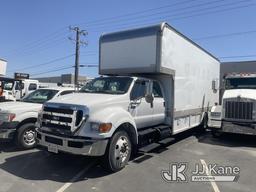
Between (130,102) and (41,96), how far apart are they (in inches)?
159

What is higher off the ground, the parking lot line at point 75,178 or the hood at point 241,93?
the hood at point 241,93

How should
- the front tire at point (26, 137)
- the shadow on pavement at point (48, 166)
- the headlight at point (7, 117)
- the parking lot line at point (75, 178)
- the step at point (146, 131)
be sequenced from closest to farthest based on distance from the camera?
the parking lot line at point (75, 178) < the shadow on pavement at point (48, 166) < the step at point (146, 131) < the headlight at point (7, 117) < the front tire at point (26, 137)

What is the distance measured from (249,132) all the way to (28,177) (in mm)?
7529

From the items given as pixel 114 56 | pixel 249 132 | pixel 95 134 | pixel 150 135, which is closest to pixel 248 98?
pixel 249 132

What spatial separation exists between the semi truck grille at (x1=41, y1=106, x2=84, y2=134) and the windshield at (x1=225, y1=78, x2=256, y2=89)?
8255 millimetres

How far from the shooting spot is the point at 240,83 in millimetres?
12477

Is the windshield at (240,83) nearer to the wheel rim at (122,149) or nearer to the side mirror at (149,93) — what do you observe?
the side mirror at (149,93)

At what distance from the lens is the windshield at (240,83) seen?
478 inches

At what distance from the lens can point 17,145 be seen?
8.62 metres

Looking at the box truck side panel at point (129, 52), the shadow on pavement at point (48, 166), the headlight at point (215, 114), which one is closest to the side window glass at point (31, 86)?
the box truck side panel at point (129, 52)

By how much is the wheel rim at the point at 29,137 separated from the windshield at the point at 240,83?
8.23m

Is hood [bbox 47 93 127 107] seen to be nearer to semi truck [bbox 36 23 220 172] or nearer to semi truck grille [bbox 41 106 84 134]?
→ semi truck [bbox 36 23 220 172]

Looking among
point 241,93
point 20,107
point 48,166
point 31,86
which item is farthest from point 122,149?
point 31,86

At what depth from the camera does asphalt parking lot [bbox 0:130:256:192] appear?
5.88 meters
